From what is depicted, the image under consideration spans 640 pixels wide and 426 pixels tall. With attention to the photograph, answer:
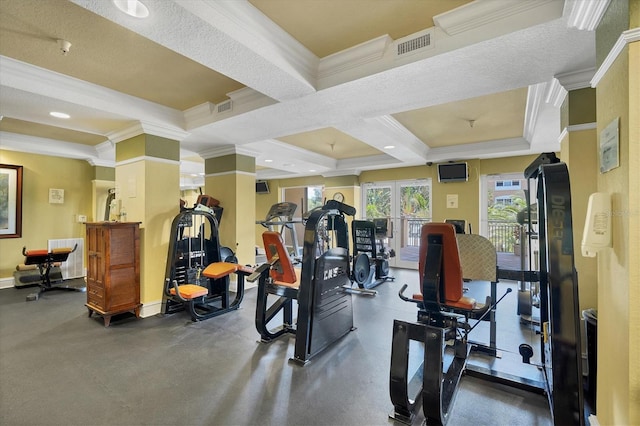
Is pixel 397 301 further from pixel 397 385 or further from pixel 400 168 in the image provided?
pixel 400 168

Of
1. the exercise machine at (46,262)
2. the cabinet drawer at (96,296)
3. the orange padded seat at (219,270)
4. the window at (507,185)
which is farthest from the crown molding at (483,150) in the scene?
the exercise machine at (46,262)

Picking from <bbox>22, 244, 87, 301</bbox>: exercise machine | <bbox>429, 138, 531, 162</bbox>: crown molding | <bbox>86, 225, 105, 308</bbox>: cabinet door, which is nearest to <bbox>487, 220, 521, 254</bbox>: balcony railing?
<bbox>429, 138, 531, 162</bbox>: crown molding

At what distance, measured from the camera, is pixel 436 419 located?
185 centimetres

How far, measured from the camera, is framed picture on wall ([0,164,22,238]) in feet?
17.4

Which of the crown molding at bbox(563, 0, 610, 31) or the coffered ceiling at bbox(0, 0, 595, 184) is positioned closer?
the crown molding at bbox(563, 0, 610, 31)

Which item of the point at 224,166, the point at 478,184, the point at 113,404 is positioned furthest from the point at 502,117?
the point at 113,404

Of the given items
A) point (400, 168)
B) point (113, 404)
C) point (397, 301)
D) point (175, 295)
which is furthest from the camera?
point (400, 168)

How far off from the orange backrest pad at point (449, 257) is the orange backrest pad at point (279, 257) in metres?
1.41

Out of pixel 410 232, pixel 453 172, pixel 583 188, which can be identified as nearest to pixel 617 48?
pixel 583 188

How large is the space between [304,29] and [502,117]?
3.42 metres

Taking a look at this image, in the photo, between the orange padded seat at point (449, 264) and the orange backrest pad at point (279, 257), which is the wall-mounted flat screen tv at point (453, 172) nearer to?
the orange padded seat at point (449, 264)

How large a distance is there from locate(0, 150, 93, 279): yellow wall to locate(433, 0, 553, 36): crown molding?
24.2ft

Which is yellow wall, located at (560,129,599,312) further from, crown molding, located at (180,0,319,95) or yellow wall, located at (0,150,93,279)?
yellow wall, located at (0,150,93,279)

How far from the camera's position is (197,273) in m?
4.18
